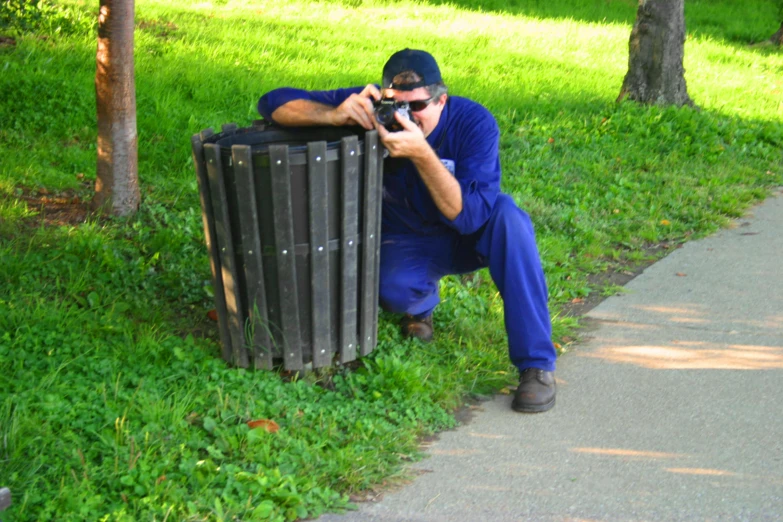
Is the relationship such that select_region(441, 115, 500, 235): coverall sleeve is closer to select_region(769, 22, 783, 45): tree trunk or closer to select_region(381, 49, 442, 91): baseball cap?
select_region(381, 49, 442, 91): baseball cap

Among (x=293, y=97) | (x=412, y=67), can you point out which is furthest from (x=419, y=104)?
(x=293, y=97)

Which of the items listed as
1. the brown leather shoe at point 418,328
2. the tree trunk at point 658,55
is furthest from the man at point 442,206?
the tree trunk at point 658,55

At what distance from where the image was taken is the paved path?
299 centimetres

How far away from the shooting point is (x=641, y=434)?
348 cm

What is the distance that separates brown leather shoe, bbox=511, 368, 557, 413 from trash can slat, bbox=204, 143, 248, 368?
1.10 m

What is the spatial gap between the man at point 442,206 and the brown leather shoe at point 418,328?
107mm

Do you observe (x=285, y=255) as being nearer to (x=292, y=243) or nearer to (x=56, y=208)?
(x=292, y=243)

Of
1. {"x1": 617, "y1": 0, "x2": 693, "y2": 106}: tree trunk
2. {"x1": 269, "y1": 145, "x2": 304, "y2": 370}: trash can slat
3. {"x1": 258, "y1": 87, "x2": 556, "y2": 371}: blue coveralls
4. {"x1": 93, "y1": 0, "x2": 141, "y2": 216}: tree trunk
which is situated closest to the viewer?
{"x1": 269, "y1": 145, "x2": 304, "y2": 370}: trash can slat

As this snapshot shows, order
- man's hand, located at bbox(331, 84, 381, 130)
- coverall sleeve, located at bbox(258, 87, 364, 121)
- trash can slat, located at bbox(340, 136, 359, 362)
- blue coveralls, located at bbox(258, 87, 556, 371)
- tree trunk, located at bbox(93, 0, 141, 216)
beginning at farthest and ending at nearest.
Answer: tree trunk, located at bbox(93, 0, 141, 216)
coverall sleeve, located at bbox(258, 87, 364, 121)
blue coveralls, located at bbox(258, 87, 556, 371)
man's hand, located at bbox(331, 84, 381, 130)
trash can slat, located at bbox(340, 136, 359, 362)

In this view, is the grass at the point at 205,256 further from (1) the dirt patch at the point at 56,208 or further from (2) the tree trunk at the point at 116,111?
(2) the tree trunk at the point at 116,111

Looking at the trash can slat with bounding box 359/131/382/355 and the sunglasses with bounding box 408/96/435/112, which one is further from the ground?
the sunglasses with bounding box 408/96/435/112

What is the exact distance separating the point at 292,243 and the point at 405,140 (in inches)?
21.7

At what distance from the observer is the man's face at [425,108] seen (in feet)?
11.8

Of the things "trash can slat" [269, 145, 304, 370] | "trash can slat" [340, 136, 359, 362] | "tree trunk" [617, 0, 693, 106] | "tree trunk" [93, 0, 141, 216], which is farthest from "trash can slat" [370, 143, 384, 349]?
"tree trunk" [617, 0, 693, 106]
